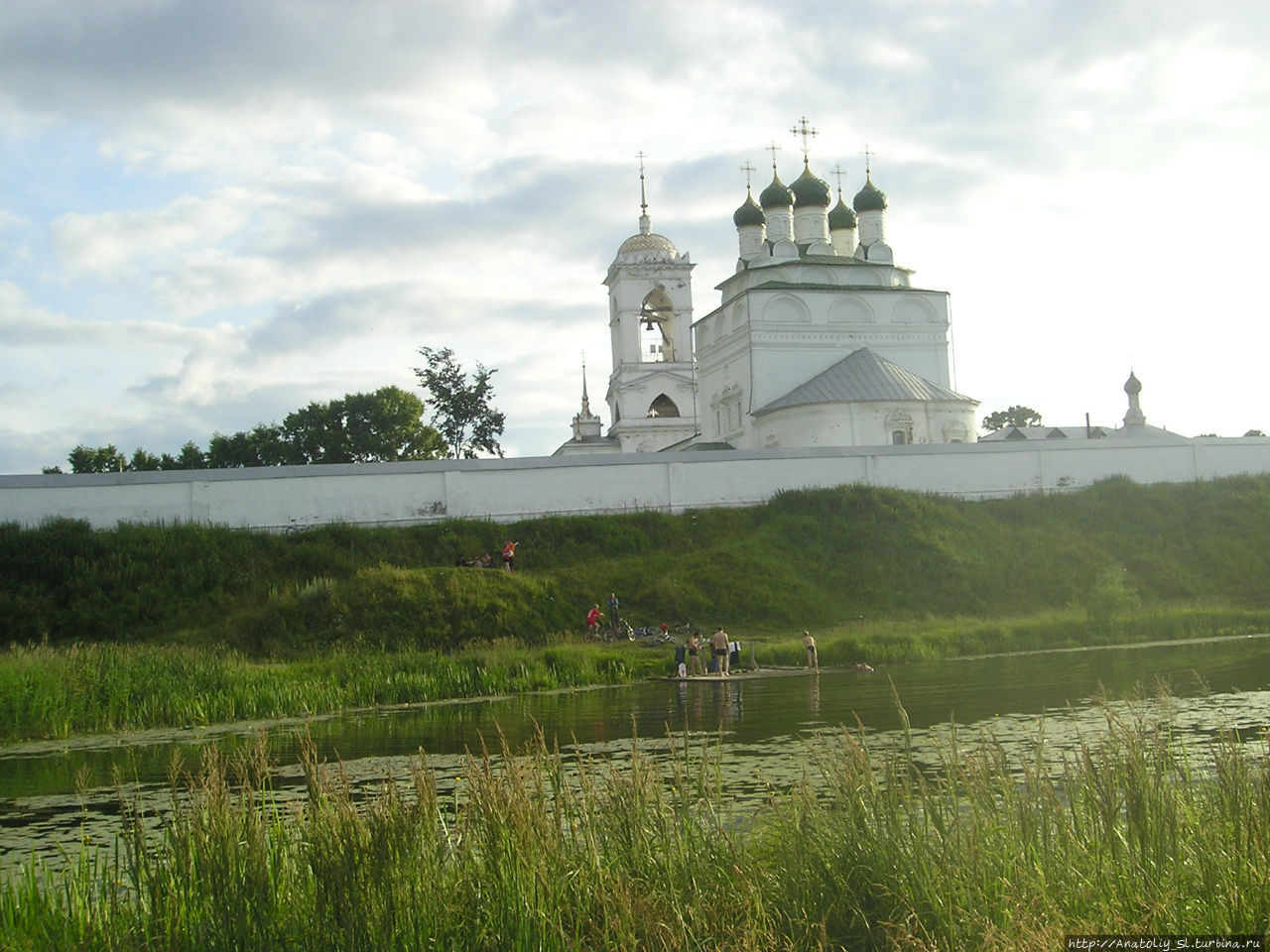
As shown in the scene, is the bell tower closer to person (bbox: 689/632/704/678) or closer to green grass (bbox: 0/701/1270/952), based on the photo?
person (bbox: 689/632/704/678)

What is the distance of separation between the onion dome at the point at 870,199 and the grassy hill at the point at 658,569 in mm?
14203

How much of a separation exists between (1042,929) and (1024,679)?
12.8 meters

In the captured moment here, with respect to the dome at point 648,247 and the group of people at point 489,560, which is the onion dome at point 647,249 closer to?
the dome at point 648,247

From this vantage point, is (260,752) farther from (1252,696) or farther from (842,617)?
(842,617)

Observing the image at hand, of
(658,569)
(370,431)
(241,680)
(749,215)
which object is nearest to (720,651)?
(658,569)

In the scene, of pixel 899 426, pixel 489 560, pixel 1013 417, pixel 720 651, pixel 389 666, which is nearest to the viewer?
pixel 389 666

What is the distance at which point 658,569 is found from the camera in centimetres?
2570

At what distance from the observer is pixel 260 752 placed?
585cm

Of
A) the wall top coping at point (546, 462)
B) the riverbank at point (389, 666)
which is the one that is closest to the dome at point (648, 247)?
the wall top coping at point (546, 462)

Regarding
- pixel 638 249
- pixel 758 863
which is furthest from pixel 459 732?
pixel 638 249

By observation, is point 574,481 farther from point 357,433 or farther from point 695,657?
point 357,433

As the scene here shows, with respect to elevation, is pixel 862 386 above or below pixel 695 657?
above

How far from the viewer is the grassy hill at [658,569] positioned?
2253 centimetres

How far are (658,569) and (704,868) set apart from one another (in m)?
20.3
